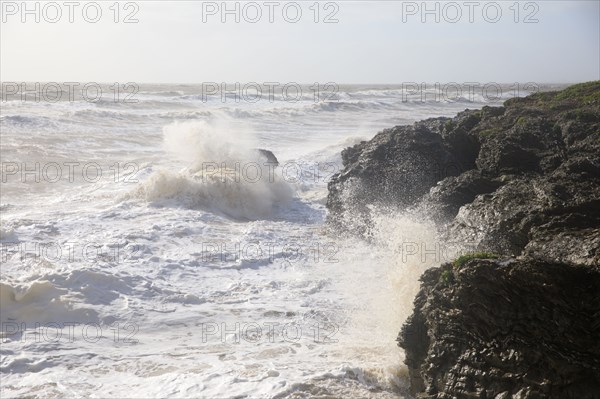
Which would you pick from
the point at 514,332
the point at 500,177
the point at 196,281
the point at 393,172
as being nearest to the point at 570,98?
the point at 393,172

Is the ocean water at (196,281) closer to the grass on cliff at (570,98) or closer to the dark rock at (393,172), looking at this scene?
the dark rock at (393,172)

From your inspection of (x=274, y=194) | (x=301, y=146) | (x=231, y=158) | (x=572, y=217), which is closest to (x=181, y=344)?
(x=572, y=217)

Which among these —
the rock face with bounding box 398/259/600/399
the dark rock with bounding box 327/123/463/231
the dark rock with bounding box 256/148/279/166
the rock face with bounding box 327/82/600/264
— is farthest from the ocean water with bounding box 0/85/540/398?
the rock face with bounding box 398/259/600/399

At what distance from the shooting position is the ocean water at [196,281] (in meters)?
5.77

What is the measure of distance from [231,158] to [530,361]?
40.2 feet

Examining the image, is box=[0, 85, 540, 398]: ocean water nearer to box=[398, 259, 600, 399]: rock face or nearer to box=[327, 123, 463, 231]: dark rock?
box=[327, 123, 463, 231]: dark rock

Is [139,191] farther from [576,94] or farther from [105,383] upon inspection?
[576,94]

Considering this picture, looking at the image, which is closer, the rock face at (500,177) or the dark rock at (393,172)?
the rock face at (500,177)

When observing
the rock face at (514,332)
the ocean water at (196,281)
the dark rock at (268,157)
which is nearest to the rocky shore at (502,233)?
the rock face at (514,332)

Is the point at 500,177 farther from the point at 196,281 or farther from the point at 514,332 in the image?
the point at 514,332

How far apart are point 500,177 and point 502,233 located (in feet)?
7.76

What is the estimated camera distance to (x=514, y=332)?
454cm

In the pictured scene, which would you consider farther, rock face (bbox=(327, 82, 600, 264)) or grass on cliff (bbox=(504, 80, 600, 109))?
grass on cliff (bbox=(504, 80, 600, 109))

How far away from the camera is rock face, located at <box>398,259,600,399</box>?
428 cm
